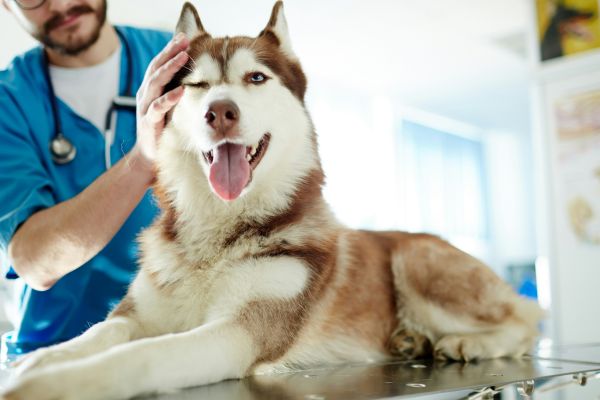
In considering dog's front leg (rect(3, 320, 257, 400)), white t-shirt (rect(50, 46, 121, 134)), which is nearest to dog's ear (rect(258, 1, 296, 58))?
white t-shirt (rect(50, 46, 121, 134))

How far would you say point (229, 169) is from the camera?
79 cm

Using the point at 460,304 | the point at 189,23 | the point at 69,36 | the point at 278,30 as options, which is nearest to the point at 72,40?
the point at 69,36

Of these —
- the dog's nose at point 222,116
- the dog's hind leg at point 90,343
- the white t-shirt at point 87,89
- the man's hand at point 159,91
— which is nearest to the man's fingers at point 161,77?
the man's hand at point 159,91

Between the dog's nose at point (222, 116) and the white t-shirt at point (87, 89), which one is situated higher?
the white t-shirt at point (87, 89)

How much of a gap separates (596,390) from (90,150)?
1205 mm

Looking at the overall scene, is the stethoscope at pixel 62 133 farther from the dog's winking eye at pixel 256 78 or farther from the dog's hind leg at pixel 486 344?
the dog's hind leg at pixel 486 344

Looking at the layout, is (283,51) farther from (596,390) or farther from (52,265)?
(596,390)

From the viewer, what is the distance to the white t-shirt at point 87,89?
3.43ft

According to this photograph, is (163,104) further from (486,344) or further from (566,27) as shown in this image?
(566,27)

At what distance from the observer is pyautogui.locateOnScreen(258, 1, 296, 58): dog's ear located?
905 millimetres

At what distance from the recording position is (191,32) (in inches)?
34.4

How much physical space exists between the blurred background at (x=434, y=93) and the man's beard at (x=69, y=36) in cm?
3

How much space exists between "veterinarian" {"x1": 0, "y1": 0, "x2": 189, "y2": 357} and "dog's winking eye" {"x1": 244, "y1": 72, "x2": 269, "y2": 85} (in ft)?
0.56

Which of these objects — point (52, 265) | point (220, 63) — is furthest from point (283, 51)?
point (52, 265)
